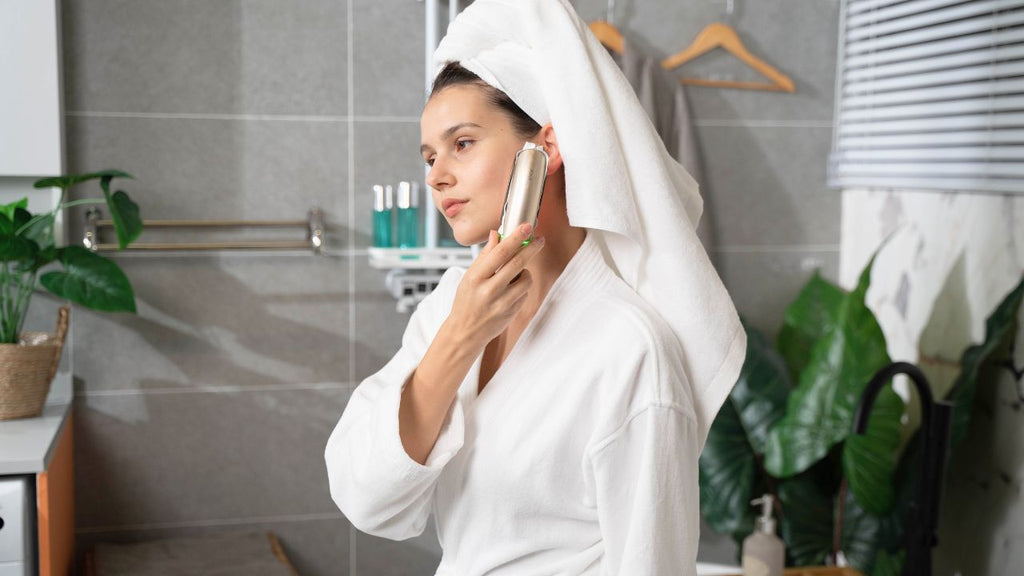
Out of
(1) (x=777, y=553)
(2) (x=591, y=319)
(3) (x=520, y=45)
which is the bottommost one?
(1) (x=777, y=553)

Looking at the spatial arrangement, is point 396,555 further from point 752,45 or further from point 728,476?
point 752,45

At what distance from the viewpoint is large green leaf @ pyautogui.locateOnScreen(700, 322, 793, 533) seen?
2.34 meters

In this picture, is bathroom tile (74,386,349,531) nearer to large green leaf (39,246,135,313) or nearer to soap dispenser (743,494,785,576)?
large green leaf (39,246,135,313)

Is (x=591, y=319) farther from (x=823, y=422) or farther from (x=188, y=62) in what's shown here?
(x=188, y=62)

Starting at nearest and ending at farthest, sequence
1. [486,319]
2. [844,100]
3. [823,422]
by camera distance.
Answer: [486,319], [823,422], [844,100]

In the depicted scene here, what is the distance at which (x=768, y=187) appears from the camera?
8.75 feet

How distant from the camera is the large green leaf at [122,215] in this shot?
1952 mm

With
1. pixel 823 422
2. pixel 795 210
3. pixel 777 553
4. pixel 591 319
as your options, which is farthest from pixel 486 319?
pixel 795 210

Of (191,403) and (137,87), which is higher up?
(137,87)

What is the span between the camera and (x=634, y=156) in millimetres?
1018

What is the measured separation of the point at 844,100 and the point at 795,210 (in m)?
0.33

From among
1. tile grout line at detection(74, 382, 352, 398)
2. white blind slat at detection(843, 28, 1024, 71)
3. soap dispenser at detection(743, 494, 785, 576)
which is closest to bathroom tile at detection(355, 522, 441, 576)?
tile grout line at detection(74, 382, 352, 398)

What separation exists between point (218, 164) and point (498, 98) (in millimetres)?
1440

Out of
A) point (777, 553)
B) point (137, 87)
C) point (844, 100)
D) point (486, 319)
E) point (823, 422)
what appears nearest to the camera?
point (486, 319)
